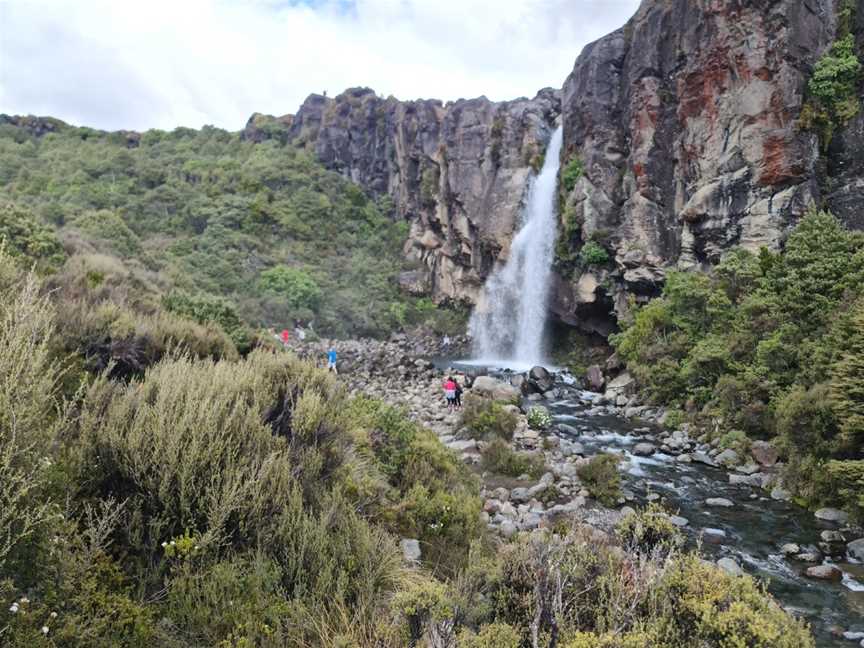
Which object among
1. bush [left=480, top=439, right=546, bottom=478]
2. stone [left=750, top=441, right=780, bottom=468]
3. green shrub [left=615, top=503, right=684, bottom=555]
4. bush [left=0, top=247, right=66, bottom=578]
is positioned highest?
bush [left=0, top=247, right=66, bottom=578]

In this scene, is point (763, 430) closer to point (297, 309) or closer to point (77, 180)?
point (297, 309)

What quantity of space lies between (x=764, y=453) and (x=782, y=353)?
273 centimetres

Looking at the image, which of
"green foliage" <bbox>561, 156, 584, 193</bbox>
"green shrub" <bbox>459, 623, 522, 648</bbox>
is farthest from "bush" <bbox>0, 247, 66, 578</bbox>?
"green foliage" <bbox>561, 156, 584, 193</bbox>

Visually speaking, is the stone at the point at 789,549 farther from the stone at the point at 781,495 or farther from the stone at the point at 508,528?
the stone at the point at 508,528

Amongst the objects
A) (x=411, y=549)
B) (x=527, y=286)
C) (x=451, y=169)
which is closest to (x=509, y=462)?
(x=411, y=549)

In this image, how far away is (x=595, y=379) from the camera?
72.1 ft

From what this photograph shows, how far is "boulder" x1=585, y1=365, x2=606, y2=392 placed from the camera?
2167cm

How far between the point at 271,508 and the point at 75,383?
2.48 m

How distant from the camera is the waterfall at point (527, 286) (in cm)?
3178

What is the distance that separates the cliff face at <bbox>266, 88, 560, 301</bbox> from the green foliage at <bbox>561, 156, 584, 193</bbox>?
5.27m

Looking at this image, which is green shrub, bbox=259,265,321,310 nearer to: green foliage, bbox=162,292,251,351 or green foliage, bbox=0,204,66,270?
green foliage, bbox=0,204,66,270

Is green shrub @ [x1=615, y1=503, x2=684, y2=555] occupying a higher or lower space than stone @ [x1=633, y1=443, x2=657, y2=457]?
higher

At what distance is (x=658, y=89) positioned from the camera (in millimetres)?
24094

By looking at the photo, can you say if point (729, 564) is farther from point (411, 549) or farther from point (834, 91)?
point (834, 91)
